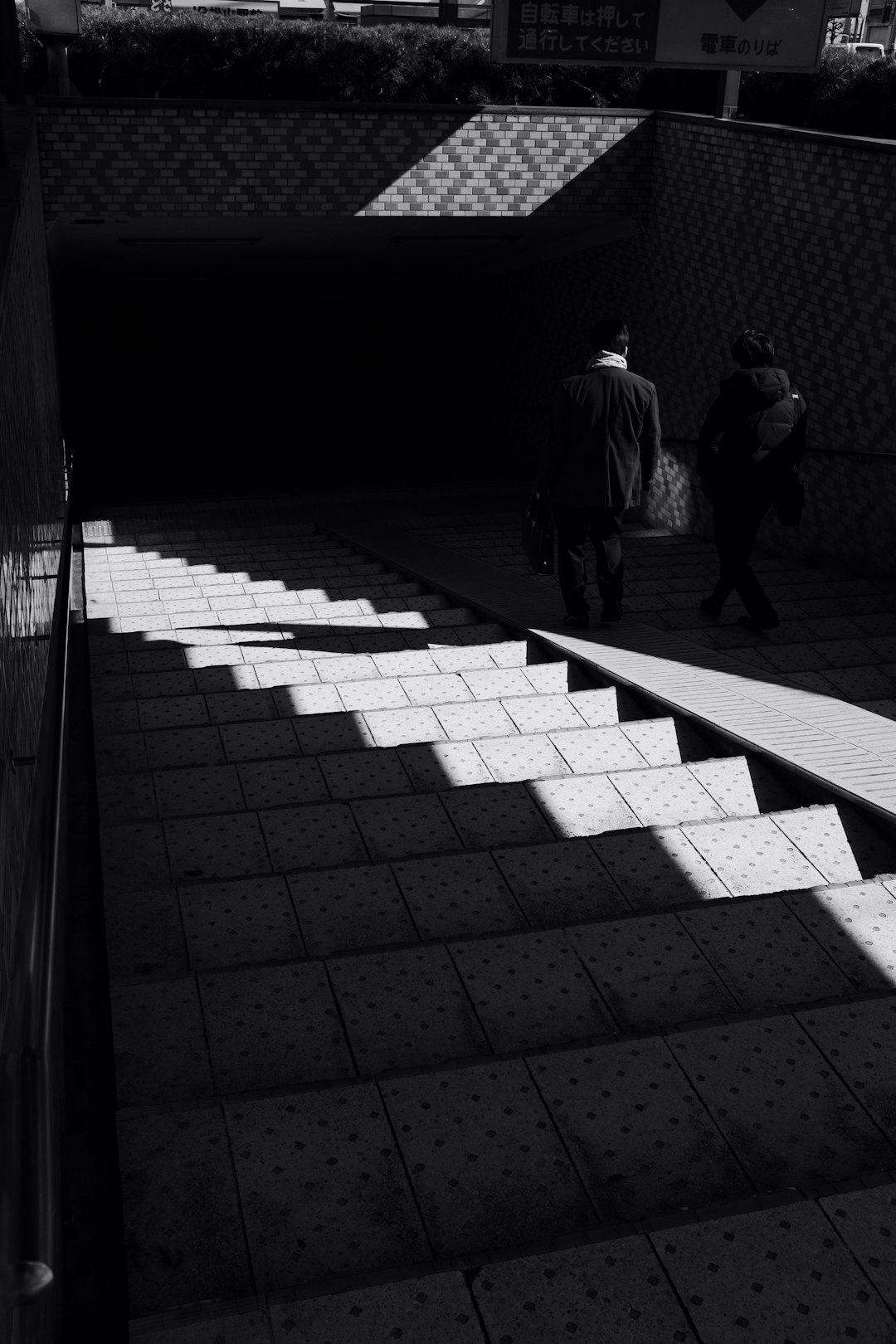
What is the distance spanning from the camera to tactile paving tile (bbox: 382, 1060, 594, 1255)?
2129 mm

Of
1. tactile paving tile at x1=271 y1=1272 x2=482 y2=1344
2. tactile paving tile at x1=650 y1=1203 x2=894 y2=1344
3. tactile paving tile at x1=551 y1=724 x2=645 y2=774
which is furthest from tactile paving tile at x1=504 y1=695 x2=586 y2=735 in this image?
tactile paving tile at x1=271 y1=1272 x2=482 y2=1344

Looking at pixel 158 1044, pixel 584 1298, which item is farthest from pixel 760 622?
pixel 584 1298

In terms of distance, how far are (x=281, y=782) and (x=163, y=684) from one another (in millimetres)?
1530

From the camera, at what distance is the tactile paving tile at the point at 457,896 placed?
3.26 meters

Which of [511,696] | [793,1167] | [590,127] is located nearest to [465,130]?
[590,127]

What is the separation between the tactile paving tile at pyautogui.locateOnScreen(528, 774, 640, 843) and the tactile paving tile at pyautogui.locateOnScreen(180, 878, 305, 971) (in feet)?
3.43

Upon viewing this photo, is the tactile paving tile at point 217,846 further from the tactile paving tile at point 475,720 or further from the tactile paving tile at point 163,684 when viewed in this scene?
the tactile paving tile at point 163,684

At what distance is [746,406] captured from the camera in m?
6.09

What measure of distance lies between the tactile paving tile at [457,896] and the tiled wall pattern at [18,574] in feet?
3.62

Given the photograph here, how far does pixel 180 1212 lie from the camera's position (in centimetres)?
209

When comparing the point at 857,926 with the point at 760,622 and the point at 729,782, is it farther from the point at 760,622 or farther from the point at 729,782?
the point at 760,622

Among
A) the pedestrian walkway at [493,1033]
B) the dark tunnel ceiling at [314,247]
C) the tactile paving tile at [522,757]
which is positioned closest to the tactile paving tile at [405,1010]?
the pedestrian walkway at [493,1033]

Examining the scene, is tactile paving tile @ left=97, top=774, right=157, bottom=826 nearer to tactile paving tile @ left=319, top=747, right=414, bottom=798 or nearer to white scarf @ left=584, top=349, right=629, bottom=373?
tactile paving tile @ left=319, top=747, right=414, bottom=798

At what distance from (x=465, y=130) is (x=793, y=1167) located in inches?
379
